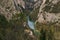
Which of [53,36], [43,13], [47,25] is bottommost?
[53,36]

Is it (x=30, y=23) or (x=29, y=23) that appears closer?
(x=29, y=23)

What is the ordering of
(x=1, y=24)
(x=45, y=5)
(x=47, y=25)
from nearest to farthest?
(x=1, y=24) → (x=47, y=25) → (x=45, y=5)

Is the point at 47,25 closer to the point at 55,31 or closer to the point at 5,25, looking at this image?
the point at 55,31

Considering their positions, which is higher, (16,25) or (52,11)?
(52,11)

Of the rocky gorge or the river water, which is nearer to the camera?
the rocky gorge

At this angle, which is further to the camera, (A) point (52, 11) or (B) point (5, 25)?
(A) point (52, 11)

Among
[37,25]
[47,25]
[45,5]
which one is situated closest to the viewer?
[47,25]

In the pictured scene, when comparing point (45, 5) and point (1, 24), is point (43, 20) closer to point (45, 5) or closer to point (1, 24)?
point (45, 5)

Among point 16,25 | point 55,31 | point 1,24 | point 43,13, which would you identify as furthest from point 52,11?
point 1,24

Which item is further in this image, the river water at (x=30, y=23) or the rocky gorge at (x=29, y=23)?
the river water at (x=30, y=23)
